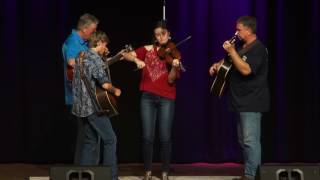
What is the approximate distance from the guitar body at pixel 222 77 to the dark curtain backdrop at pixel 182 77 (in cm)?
161

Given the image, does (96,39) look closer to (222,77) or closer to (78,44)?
(78,44)

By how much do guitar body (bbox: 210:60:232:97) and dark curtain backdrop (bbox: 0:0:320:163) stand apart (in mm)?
1610

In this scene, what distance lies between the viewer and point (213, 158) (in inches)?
289

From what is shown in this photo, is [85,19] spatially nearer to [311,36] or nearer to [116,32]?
[116,32]

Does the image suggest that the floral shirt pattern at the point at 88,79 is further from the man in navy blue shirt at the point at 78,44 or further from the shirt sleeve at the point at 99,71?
the man in navy blue shirt at the point at 78,44

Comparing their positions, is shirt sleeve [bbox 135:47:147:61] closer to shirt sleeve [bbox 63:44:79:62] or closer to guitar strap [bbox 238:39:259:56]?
shirt sleeve [bbox 63:44:79:62]

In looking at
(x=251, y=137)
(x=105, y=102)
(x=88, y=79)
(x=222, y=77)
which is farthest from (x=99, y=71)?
(x=251, y=137)

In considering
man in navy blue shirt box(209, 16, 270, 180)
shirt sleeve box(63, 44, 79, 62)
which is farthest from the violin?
shirt sleeve box(63, 44, 79, 62)

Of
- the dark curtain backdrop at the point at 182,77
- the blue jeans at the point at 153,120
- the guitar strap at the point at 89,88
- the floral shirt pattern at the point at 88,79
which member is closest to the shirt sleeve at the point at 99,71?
the floral shirt pattern at the point at 88,79

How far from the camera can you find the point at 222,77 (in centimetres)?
557

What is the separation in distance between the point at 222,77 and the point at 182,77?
1.69 meters

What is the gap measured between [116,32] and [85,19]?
1610mm

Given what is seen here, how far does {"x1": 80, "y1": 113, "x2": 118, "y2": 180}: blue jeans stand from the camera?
5367 mm

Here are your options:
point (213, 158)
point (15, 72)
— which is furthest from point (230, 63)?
point (15, 72)
